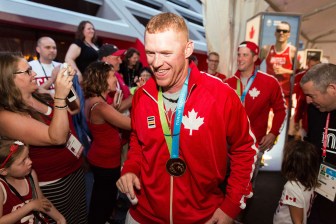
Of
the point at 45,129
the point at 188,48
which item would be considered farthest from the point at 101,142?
the point at 188,48

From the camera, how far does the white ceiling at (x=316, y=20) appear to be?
6184mm

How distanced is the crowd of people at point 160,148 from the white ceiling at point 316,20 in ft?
14.7

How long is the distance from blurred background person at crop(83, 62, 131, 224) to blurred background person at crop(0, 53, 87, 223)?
40 cm

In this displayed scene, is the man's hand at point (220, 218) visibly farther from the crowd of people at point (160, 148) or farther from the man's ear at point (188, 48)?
the man's ear at point (188, 48)

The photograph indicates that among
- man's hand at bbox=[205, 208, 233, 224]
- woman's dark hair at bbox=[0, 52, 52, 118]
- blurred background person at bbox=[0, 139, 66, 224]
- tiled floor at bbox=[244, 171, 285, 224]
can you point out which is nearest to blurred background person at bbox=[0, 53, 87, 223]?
woman's dark hair at bbox=[0, 52, 52, 118]

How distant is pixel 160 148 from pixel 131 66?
351 centimetres

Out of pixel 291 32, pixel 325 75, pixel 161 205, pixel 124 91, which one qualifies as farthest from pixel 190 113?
pixel 291 32

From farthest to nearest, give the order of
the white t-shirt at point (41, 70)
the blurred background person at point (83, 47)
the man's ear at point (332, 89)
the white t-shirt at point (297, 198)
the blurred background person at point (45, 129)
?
1. the blurred background person at point (83, 47)
2. the white t-shirt at point (41, 70)
3. the white t-shirt at point (297, 198)
4. the man's ear at point (332, 89)
5. the blurred background person at point (45, 129)

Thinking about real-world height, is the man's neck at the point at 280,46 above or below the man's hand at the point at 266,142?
above

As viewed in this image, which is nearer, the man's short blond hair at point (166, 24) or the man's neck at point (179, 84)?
the man's short blond hair at point (166, 24)

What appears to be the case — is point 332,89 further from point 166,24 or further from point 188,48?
point 166,24

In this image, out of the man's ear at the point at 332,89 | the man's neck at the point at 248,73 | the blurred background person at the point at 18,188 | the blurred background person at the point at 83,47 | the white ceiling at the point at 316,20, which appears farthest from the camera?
the white ceiling at the point at 316,20

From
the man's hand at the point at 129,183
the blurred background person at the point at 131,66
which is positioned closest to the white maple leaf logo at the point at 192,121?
the man's hand at the point at 129,183

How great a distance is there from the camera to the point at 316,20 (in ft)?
25.0
